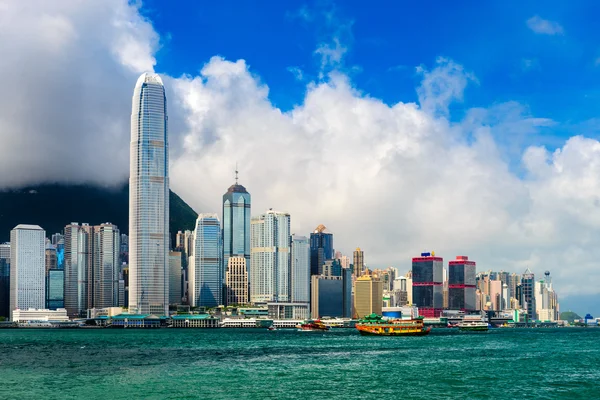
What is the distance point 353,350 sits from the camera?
5300 inches

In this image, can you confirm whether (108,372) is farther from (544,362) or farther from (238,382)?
(544,362)

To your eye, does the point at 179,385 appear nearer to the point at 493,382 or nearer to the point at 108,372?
the point at 108,372

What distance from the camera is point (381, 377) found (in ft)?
285

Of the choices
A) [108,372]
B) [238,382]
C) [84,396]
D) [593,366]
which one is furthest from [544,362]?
[84,396]

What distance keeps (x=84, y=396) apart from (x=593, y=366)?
63985 mm

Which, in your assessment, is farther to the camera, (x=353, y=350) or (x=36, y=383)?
(x=353, y=350)

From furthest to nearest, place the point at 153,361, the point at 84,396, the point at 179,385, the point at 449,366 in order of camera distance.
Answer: the point at 153,361
the point at 449,366
the point at 179,385
the point at 84,396

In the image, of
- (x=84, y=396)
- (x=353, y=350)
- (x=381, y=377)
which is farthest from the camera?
(x=353, y=350)

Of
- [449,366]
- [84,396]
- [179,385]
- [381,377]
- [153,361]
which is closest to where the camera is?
[84,396]

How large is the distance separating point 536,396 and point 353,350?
64.4m

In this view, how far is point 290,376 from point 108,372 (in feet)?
66.5

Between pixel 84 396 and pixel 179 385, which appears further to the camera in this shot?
pixel 179 385

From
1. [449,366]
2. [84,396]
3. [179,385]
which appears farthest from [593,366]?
[84,396]

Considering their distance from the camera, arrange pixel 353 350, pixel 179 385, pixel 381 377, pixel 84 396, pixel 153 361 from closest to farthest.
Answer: pixel 84 396
pixel 179 385
pixel 381 377
pixel 153 361
pixel 353 350
